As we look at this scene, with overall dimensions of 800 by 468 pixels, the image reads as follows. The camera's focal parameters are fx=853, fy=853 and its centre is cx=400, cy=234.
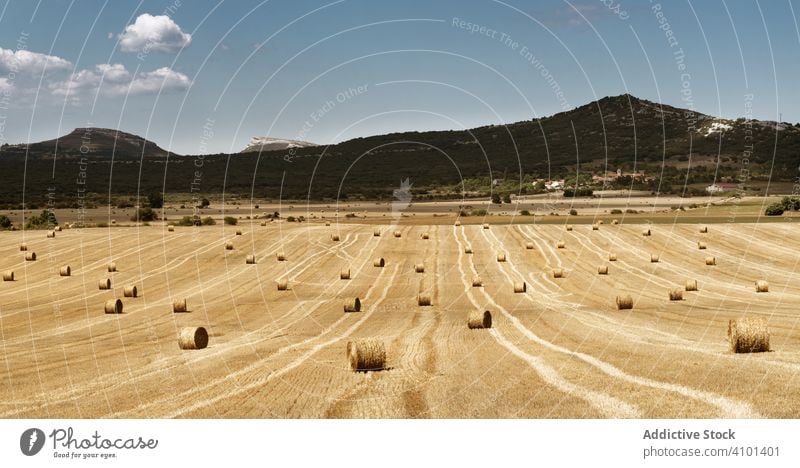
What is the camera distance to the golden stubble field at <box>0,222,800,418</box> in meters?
18.5

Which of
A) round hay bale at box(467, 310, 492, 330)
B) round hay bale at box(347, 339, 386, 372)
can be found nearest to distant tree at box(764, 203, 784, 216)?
round hay bale at box(467, 310, 492, 330)

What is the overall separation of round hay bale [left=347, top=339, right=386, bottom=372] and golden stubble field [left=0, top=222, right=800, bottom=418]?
360 millimetres

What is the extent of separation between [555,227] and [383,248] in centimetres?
2035

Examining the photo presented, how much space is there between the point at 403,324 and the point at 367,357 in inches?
577

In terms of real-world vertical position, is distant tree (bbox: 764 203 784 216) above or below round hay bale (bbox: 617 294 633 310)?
above

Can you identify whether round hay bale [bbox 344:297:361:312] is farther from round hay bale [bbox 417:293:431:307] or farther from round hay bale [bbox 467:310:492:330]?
round hay bale [bbox 467:310:492:330]

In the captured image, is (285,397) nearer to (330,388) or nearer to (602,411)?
(330,388)

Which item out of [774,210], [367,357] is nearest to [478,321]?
[367,357]

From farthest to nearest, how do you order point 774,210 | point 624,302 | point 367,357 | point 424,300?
point 774,210 → point 424,300 → point 624,302 → point 367,357

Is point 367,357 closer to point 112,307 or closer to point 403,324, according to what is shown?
point 403,324

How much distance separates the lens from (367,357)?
70.6ft

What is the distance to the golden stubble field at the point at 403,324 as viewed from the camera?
60.6 ft

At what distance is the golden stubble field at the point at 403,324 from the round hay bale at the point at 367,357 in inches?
14.2

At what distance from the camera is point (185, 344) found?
88.9ft
